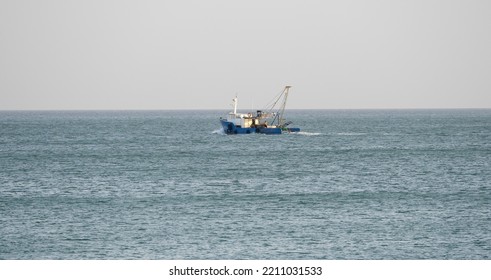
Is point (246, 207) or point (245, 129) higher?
point (245, 129)

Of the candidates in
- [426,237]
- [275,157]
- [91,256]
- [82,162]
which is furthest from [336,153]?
[91,256]

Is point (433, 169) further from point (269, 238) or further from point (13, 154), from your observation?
point (13, 154)

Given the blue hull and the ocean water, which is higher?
the blue hull

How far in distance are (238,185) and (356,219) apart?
2486 centimetres

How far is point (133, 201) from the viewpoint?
72.6 meters

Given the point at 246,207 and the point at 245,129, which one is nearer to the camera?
the point at 246,207

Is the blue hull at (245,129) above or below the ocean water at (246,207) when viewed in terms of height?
above

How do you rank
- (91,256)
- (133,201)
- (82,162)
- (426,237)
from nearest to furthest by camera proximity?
(91,256)
(426,237)
(133,201)
(82,162)

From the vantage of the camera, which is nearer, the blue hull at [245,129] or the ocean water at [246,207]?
the ocean water at [246,207]

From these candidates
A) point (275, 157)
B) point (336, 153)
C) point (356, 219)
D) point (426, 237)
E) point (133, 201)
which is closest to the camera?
point (426, 237)

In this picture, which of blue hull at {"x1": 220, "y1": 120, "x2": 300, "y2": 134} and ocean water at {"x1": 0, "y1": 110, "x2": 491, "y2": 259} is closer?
ocean water at {"x1": 0, "y1": 110, "x2": 491, "y2": 259}

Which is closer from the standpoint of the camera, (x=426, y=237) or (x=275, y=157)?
(x=426, y=237)

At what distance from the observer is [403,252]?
168 ft

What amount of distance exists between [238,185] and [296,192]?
8328 millimetres
